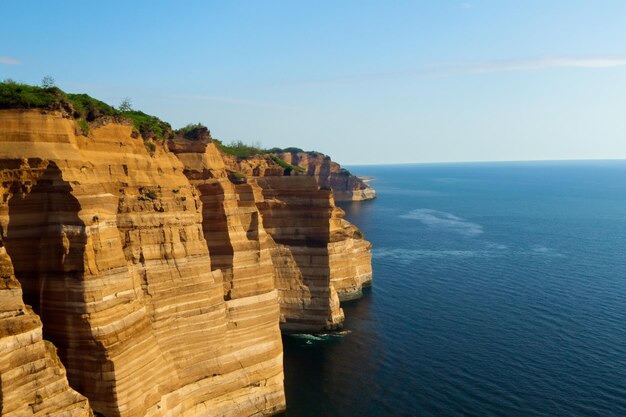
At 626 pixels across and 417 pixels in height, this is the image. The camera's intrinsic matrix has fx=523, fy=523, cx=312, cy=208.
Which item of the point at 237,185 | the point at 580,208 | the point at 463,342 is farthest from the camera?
the point at 580,208

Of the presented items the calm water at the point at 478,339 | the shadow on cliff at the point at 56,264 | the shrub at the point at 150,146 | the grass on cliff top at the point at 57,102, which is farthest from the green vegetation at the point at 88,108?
the calm water at the point at 478,339

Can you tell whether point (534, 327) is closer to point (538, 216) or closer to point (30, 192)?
point (30, 192)

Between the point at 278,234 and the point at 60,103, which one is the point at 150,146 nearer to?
the point at 60,103

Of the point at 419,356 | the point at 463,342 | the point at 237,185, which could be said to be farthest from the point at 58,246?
the point at 463,342

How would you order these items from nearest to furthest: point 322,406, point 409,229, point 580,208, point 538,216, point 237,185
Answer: point 322,406 < point 237,185 < point 409,229 < point 538,216 < point 580,208

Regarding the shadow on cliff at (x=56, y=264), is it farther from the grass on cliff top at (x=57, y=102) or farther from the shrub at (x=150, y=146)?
the shrub at (x=150, y=146)

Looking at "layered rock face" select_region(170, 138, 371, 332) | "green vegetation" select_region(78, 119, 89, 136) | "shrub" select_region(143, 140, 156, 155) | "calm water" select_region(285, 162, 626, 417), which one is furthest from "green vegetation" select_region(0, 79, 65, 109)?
"calm water" select_region(285, 162, 626, 417)

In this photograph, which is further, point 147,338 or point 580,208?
point 580,208
